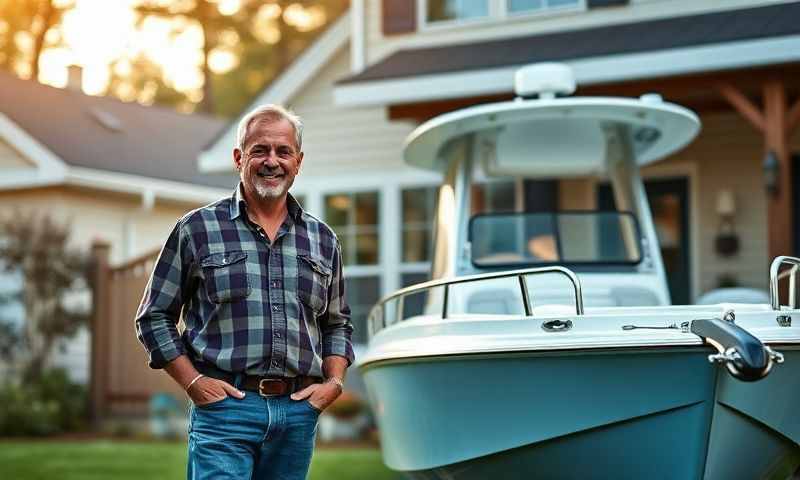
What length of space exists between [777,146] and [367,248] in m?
5.38

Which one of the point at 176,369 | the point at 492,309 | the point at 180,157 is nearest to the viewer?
the point at 176,369

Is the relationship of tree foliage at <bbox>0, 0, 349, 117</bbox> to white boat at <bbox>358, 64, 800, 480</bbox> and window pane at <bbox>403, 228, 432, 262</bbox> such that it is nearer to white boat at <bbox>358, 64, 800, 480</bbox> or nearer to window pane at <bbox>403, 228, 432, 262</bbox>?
window pane at <bbox>403, 228, 432, 262</bbox>

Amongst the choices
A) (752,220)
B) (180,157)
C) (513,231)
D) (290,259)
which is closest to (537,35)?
(752,220)

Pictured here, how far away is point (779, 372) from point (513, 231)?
2.93m

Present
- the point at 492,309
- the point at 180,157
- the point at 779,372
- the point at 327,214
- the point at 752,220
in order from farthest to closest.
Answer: the point at 180,157 → the point at 327,214 → the point at 752,220 → the point at 492,309 → the point at 779,372

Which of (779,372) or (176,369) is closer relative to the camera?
(176,369)

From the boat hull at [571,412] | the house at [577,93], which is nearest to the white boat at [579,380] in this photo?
the boat hull at [571,412]

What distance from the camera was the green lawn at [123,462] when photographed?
1061cm

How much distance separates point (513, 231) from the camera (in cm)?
879

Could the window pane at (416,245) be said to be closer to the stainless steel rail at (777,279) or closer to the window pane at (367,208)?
the window pane at (367,208)

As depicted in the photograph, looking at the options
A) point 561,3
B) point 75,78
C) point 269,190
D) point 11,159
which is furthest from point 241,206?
point 75,78

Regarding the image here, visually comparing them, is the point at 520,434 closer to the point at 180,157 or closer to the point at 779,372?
the point at 779,372

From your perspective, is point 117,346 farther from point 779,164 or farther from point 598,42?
point 779,164

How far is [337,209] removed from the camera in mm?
14695
